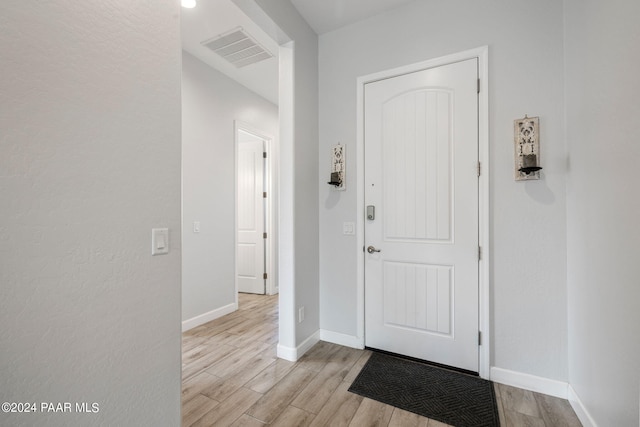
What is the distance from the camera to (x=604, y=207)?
1372 millimetres

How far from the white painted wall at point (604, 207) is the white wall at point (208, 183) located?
126 inches

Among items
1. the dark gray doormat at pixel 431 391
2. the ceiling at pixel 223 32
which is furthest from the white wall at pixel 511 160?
the ceiling at pixel 223 32

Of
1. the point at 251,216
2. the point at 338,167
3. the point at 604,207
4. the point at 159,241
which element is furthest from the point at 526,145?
the point at 251,216

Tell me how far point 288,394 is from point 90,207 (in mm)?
1618

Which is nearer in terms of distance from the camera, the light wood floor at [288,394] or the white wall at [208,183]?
the light wood floor at [288,394]

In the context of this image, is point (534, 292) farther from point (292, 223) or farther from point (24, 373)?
point (24, 373)

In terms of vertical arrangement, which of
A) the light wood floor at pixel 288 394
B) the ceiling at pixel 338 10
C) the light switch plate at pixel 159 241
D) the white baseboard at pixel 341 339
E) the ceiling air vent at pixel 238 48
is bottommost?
the light wood floor at pixel 288 394

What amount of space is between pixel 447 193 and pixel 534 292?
2.87ft

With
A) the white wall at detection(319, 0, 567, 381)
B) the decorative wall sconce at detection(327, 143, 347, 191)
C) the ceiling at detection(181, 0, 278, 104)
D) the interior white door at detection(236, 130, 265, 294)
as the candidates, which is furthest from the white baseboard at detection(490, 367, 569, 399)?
the ceiling at detection(181, 0, 278, 104)

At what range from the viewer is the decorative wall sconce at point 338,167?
2.50m

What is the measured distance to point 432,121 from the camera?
2.20 meters

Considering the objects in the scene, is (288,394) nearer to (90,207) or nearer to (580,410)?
(90,207)

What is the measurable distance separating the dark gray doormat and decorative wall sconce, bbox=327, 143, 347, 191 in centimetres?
152

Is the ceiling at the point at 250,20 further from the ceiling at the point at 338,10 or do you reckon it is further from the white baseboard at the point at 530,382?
the white baseboard at the point at 530,382
